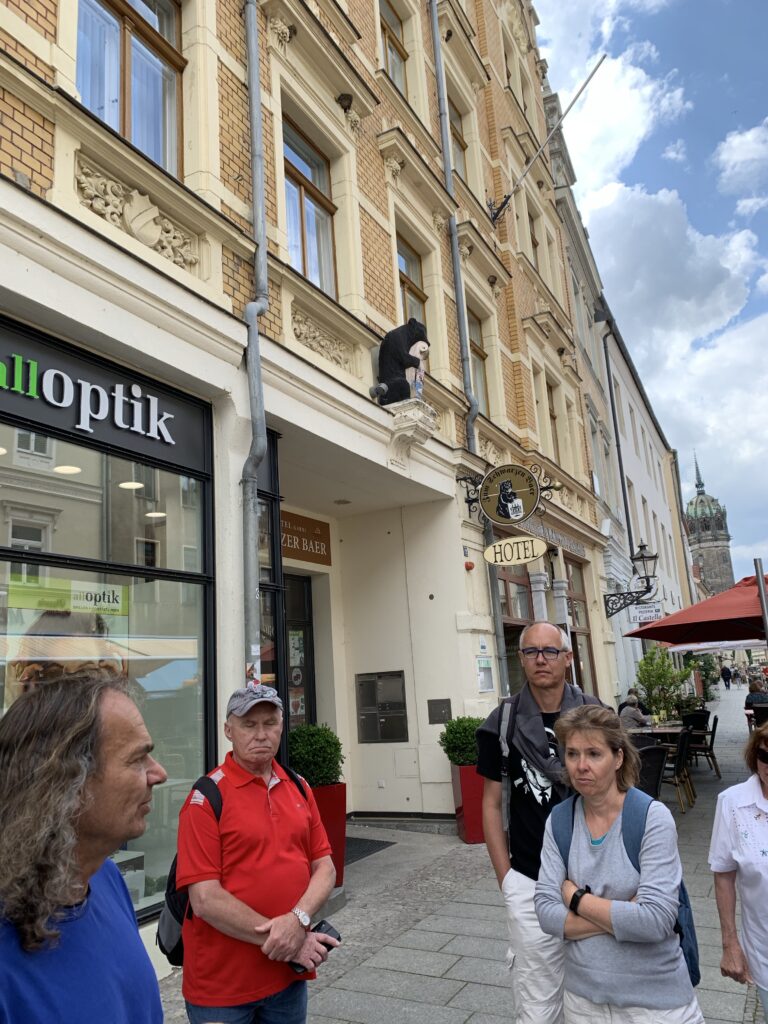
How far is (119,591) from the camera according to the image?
5.10 meters

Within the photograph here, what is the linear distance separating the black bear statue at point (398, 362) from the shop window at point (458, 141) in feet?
18.2

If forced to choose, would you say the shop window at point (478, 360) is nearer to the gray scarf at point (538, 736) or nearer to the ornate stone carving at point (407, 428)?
the ornate stone carving at point (407, 428)

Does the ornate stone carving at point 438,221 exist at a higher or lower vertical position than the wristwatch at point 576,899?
higher

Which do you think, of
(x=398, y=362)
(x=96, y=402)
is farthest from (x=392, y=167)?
(x=96, y=402)

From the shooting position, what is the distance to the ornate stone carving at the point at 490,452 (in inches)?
452

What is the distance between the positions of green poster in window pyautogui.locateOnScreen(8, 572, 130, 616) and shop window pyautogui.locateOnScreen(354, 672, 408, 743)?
17.9ft

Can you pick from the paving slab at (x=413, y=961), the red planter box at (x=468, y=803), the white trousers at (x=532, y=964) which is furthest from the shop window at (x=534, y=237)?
the white trousers at (x=532, y=964)

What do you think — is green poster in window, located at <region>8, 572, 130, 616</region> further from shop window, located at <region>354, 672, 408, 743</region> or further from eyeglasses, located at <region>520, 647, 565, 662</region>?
shop window, located at <region>354, 672, 408, 743</region>

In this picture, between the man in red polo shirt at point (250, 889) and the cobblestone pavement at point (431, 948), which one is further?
the cobblestone pavement at point (431, 948)

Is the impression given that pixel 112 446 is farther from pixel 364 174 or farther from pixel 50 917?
pixel 364 174

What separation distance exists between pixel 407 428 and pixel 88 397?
4109 millimetres

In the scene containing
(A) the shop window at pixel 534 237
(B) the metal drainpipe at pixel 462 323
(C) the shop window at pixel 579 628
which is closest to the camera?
(B) the metal drainpipe at pixel 462 323

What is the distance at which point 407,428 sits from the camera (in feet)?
27.8

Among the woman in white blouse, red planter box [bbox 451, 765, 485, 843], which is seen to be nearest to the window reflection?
the woman in white blouse
